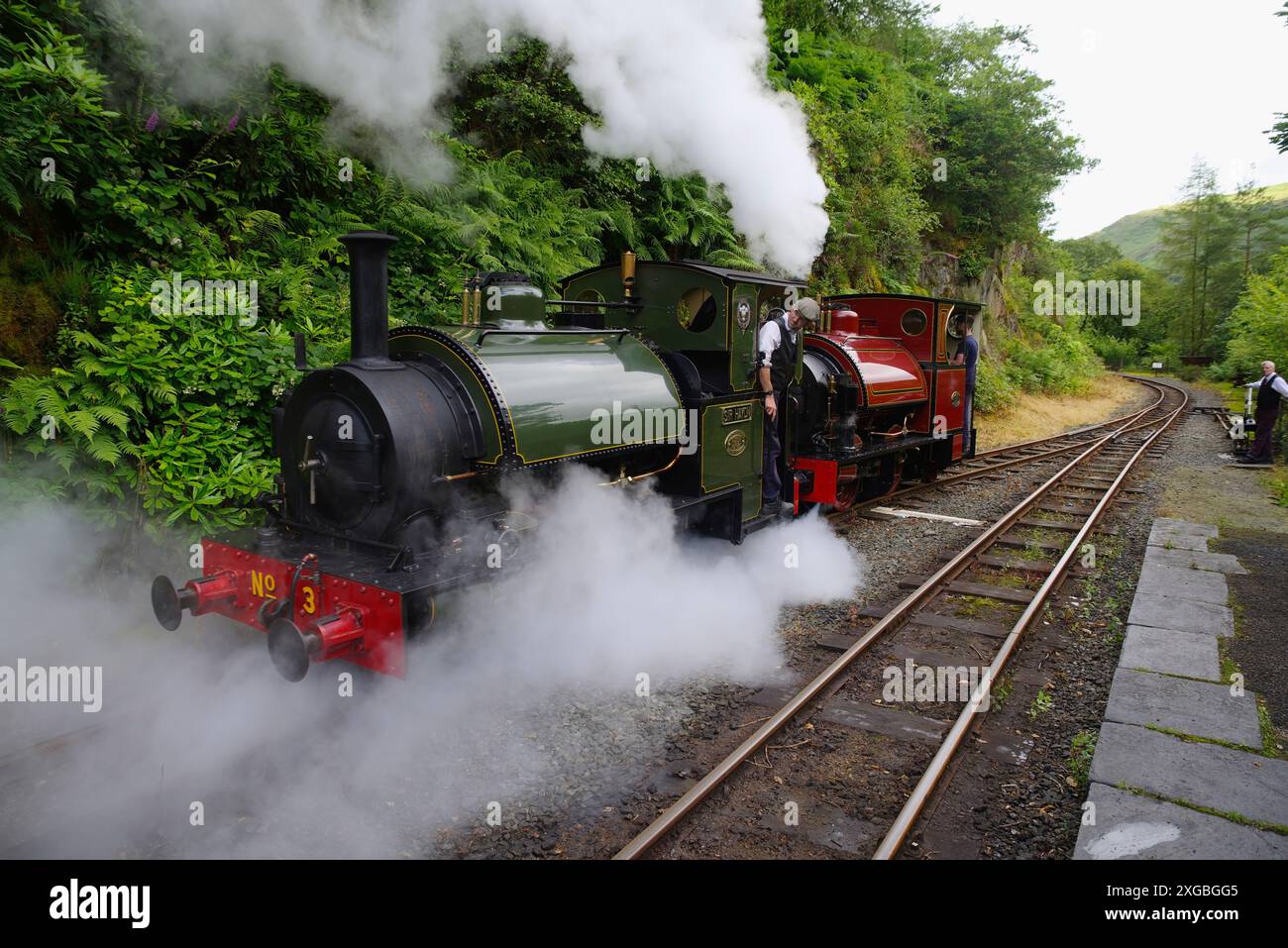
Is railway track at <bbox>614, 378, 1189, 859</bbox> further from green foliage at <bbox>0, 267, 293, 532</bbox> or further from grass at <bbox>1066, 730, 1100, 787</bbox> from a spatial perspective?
green foliage at <bbox>0, 267, 293, 532</bbox>

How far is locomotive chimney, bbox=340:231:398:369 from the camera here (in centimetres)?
465

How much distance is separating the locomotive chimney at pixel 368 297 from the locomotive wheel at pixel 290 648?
156 centimetres

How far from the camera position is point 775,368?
754 cm

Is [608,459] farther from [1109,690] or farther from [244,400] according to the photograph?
[1109,690]

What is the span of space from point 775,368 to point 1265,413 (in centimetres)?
1202

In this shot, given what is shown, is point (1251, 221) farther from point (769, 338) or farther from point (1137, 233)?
point (1137, 233)

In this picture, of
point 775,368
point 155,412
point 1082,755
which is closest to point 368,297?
point 155,412

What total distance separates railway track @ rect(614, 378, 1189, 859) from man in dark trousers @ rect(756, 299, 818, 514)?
154cm

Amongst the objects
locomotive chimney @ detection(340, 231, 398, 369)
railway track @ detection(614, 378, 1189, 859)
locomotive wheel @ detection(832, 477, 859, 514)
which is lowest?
railway track @ detection(614, 378, 1189, 859)

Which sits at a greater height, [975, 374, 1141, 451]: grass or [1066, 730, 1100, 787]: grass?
[975, 374, 1141, 451]: grass

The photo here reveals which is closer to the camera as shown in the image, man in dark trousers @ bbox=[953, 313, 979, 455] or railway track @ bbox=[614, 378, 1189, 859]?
railway track @ bbox=[614, 378, 1189, 859]

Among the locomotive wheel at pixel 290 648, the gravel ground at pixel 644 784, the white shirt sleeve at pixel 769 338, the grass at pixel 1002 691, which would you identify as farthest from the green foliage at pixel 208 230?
the grass at pixel 1002 691

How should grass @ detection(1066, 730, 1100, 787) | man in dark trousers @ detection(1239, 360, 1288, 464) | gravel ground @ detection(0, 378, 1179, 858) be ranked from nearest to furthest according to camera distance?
gravel ground @ detection(0, 378, 1179, 858) → grass @ detection(1066, 730, 1100, 787) → man in dark trousers @ detection(1239, 360, 1288, 464)

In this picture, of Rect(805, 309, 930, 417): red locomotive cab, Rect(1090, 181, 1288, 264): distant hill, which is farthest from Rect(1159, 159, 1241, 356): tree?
Rect(1090, 181, 1288, 264): distant hill
